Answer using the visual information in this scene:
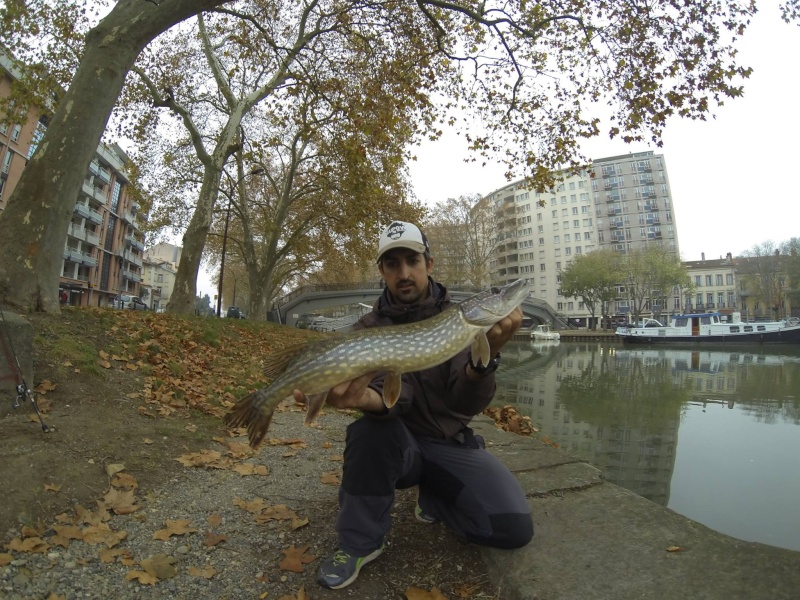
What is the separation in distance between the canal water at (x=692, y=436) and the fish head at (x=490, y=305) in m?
4.51

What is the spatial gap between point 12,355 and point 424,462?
373cm

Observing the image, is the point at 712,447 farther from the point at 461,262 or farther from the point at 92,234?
the point at 92,234

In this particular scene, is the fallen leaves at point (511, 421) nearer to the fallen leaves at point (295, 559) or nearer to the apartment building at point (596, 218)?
the fallen leaves at point (295, 559)

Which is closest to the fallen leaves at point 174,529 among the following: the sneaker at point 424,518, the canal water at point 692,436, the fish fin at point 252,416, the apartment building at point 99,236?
the fish fin at point 252,416

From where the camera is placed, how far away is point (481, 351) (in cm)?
262

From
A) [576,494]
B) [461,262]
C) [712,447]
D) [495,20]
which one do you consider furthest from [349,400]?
[461,262]

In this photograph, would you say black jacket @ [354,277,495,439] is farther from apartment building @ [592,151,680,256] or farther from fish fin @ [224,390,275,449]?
apartment building @ [592,151,680,256]

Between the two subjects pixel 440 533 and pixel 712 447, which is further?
pixel 712 447

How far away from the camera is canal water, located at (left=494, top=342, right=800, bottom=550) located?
579 centimetres

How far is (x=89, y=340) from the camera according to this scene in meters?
6.14

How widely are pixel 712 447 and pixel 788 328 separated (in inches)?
1552

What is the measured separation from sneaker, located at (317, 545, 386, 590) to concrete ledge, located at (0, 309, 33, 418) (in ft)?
10.6

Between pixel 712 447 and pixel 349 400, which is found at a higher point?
pixel 349 400

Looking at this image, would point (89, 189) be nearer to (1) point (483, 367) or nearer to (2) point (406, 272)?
(2) point (406, 272)
